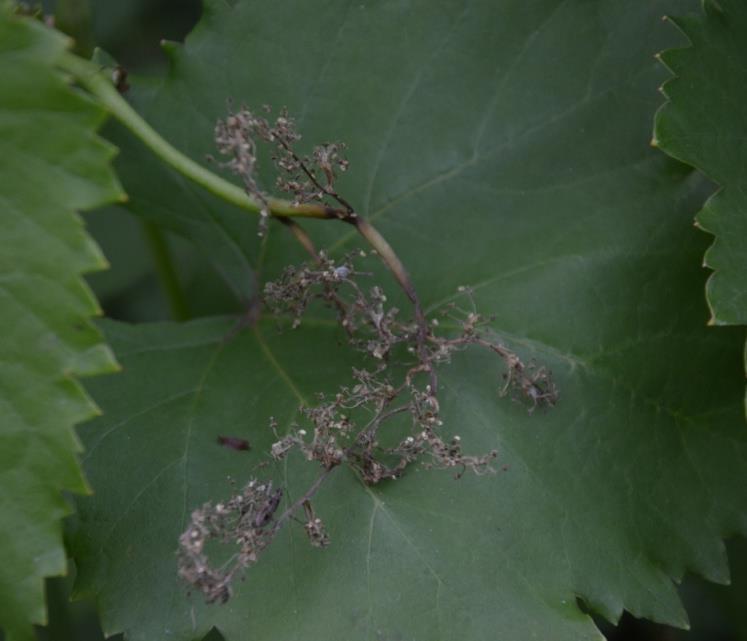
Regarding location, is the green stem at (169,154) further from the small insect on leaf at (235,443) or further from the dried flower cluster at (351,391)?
the small insect on leaf at (235,443)

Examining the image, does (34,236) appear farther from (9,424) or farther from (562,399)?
(562,399)

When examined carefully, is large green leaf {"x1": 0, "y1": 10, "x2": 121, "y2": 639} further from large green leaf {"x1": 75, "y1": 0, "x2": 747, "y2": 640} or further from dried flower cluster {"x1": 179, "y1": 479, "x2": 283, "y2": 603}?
large green leaf {"x1": 75, "y1": 0, "x2": 747, "y2": 640}

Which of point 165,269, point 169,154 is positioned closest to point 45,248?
point 169,154

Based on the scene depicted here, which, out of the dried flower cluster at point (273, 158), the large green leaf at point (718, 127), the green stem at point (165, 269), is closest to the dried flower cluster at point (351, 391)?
the dried flower cluster at point (273, 158)

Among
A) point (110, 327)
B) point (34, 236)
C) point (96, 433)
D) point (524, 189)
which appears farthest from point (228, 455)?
point (524, 189)

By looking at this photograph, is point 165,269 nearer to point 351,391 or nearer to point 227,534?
point 351,391

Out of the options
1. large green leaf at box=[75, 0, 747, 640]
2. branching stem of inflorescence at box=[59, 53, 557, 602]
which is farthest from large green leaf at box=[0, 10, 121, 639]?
large green leaf at box=[75, 0, 747, 640]

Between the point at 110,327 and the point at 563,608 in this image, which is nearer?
the point at 563,608

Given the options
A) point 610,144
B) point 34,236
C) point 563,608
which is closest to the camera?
point 34,236
